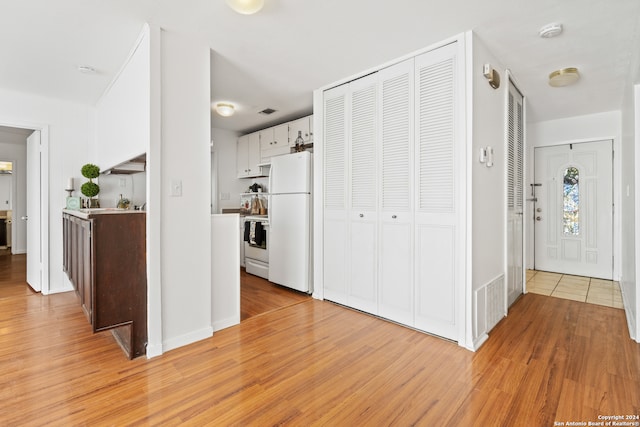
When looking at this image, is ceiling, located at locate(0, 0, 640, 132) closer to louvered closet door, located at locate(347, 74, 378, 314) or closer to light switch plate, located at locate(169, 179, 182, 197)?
louvered closet door, located at locate(347, 74, 378, 314)

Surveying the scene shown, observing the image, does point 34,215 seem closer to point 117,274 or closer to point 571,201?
point 117,274

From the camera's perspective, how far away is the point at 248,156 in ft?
17.5

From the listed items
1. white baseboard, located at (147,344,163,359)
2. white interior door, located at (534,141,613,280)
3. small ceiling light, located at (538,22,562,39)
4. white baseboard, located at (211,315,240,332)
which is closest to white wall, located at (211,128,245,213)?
white baseboard, located at (211,315,240,332)

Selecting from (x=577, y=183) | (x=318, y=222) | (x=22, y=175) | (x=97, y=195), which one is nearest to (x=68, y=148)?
(x=97, y=195)

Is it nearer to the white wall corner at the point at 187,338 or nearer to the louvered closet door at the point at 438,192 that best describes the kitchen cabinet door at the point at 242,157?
the white wall corner at the point at 187,338

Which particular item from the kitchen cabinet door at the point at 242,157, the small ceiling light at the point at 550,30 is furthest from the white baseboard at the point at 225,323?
the small ceiling light at the point at 550,30

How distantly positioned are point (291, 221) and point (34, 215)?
10.7 ft

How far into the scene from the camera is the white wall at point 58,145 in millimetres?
3695

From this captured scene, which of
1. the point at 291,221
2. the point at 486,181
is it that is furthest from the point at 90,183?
the point at 486,181

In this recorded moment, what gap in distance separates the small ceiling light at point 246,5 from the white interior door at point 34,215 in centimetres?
352

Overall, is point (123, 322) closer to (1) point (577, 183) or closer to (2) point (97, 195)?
(2) point (97, 195)

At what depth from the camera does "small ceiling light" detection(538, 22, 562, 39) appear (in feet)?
7.37

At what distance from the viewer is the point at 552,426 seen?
156 cm

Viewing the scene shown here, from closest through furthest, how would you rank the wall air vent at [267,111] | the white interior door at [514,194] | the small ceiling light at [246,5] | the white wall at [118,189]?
the small ceiling light at [246,5] → the white interior door at [514,194] → the white wall at [118,189] → the wall air vent at [267,111]
